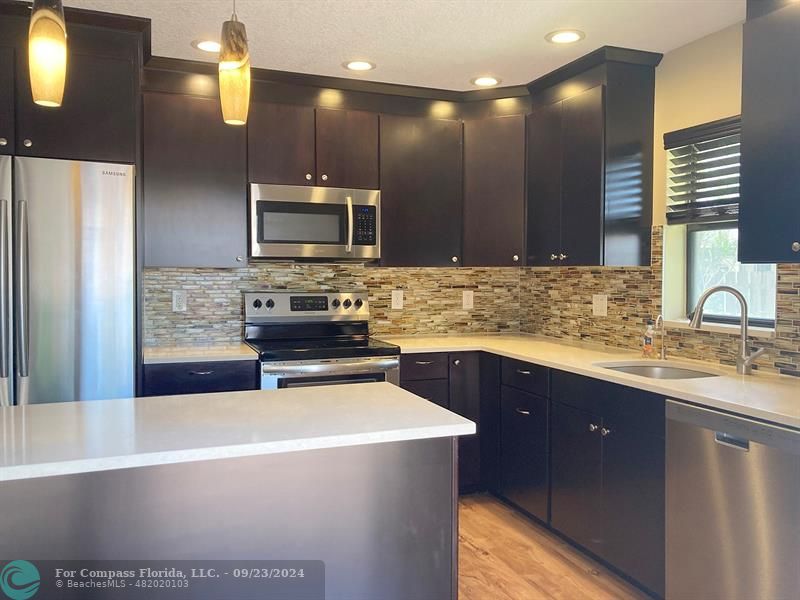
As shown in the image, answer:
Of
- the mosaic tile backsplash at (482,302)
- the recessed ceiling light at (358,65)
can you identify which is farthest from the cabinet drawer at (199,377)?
the recessed ceiling light at (358,65)

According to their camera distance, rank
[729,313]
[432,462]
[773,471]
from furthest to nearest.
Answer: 1. [729,313]
2. [773,471]
3. [432,462]

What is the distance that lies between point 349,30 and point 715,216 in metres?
1.81

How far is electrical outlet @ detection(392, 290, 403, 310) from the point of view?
4.01m

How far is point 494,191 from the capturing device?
12.4 ft

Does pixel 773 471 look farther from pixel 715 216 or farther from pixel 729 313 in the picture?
pixel 715 216

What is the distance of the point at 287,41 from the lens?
2.95 metres

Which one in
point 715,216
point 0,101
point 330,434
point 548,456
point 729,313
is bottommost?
point 548,456

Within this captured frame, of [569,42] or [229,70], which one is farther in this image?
[569,42]

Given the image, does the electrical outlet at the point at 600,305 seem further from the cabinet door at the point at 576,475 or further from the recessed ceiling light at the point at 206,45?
the recessed ceiling light at the point at 206,45

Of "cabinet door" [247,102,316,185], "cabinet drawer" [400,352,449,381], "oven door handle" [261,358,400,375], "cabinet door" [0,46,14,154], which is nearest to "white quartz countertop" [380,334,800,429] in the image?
"cabinet drawer" [400,352,449,381]

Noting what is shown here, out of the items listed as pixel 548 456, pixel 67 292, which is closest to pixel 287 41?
pixel 67 292

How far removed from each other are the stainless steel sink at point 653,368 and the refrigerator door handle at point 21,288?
2468mm

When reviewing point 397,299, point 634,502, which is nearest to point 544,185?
point 397,299

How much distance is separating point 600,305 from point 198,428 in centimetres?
254
